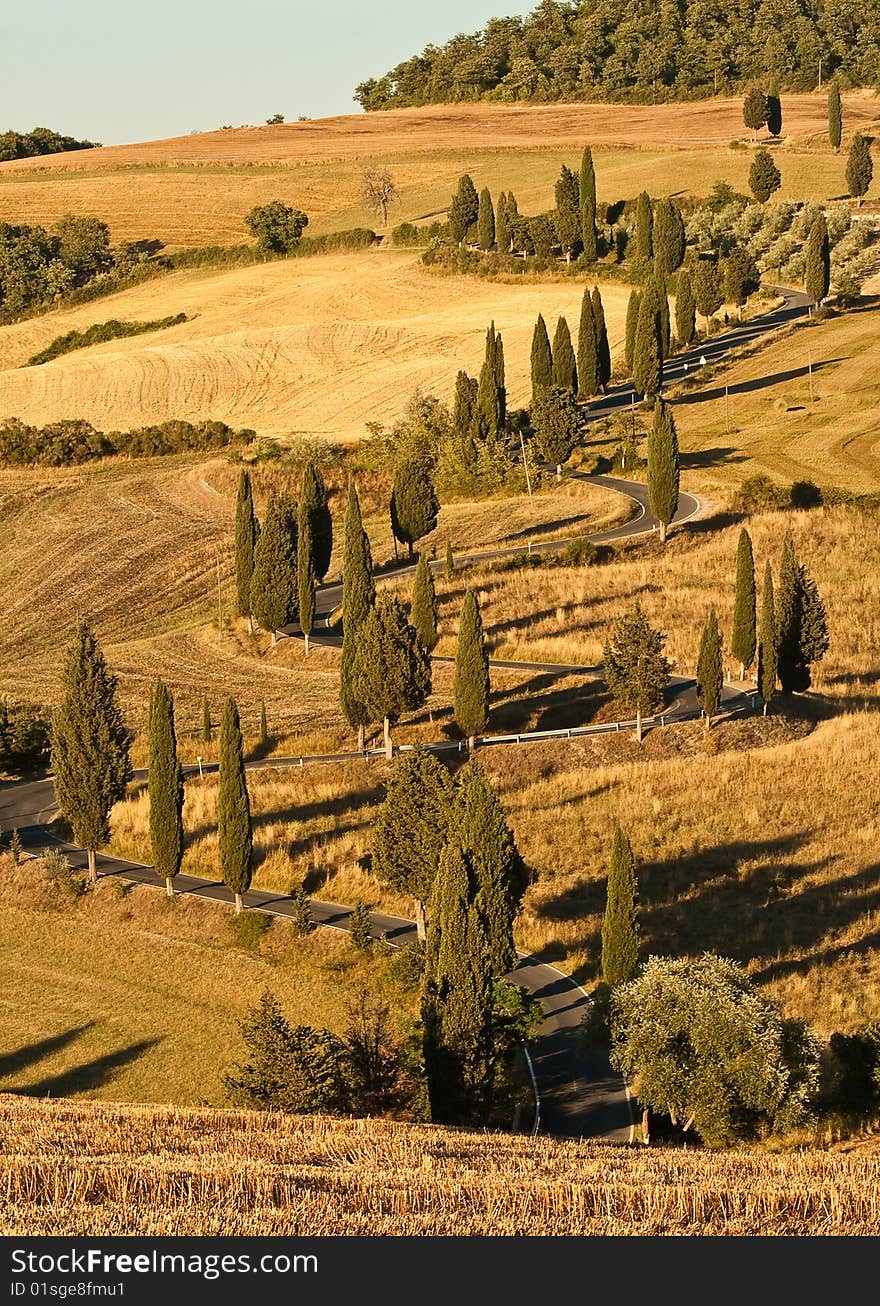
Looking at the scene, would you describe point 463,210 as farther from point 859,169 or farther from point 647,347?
point 647,347

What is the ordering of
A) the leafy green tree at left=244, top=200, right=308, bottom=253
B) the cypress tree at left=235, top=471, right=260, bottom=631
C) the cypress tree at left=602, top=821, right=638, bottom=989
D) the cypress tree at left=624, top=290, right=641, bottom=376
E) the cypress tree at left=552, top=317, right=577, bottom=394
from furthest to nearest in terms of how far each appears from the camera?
the leafy green tree at left=244, top=200, right=308, bottom=253 < the cypress tree at left=624, top=290, right=641, bottom=376 < the cypress tree at left=552, top=317, right=577, bottom=394 < the cypress tree at left=235, top=471, right=260, bottom=631 < the cypress tree at left=602, top=821, right=638, bottom=989

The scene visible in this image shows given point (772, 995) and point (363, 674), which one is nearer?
point (772, 995)

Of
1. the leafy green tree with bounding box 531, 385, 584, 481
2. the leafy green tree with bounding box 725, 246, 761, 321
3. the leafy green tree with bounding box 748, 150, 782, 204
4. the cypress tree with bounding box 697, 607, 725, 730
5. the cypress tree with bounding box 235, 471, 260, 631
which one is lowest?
the cypress tree with bounding box 697, 607, 725, 730

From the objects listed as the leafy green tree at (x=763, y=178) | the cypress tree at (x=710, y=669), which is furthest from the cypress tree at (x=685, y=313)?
the cypress tree at (x=710, y=669)

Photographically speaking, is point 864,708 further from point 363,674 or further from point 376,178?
point 376,178

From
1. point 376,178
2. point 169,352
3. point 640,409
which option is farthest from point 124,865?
point 376,178

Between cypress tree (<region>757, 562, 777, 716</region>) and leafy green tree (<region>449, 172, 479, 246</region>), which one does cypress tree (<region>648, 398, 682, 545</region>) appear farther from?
leafy green tree (<region>449, 172, 479, 246</region>)

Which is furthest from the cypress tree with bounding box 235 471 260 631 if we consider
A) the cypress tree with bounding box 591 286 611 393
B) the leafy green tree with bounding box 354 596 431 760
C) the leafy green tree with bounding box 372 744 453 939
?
the cypress tree with bounding box 591 286 611 393
